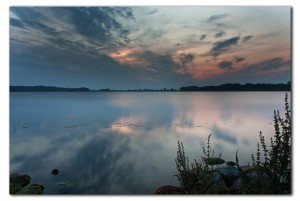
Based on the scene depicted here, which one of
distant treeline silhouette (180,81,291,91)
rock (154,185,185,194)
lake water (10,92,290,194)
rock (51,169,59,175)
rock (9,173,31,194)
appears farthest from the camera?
distant treeline silhouette (180,81,291,91)

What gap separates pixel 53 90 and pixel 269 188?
16.1ft

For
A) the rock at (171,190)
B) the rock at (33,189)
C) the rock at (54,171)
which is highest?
the rock at (54,171)

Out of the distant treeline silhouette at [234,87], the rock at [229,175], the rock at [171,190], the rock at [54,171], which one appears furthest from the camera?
the distant treeline silhouette at [234,87]

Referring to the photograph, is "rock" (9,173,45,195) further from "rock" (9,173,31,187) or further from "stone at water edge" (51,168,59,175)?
"stone at water edge" (51,168,59,175)

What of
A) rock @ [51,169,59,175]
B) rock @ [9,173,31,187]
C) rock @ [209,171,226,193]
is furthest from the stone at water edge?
rock @ [209,171,226,193]

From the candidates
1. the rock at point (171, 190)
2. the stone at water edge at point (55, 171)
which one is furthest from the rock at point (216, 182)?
the stone at water edge at point (55, 171)

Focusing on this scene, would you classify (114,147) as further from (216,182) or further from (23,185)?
(216,182)

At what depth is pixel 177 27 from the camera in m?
5.54

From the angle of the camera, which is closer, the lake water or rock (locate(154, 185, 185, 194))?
rock (locate(154, 185, 185, 194))

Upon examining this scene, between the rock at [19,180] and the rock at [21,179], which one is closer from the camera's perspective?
the rock at [19,180]

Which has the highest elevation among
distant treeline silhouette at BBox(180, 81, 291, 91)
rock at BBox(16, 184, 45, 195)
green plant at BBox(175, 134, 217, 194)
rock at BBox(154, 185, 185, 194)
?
distant treeline silhouette at BBox(180, 81, 291, 91)

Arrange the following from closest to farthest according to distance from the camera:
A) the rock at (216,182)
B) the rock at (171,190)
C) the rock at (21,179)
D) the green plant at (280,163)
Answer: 1. the green plant at (280,163)
2. the rock at (216,182)
3. the rock at (171,190)
4. the rock at (21,179)

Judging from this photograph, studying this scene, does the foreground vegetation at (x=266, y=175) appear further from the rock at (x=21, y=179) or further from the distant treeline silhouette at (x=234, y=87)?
the rock at (x=21, y=179)
